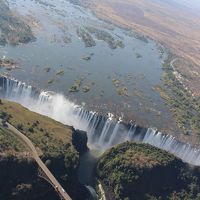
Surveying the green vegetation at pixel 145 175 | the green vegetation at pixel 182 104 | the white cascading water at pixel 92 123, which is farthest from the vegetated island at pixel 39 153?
the green vegetation at pixel 182 104

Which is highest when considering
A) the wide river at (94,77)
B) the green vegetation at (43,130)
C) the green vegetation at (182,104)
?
the green vegetation at (182,104)

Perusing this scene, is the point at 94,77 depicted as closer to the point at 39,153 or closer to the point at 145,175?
the point at 145,175

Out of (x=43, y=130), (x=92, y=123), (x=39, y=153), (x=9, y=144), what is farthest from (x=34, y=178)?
(x=92, y=123)

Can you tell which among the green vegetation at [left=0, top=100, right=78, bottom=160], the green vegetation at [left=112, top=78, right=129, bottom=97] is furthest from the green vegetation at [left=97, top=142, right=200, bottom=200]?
the green vegetation at [left=112, top=78, right=129, bottom=97]

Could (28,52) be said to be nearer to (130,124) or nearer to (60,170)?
(130,124)

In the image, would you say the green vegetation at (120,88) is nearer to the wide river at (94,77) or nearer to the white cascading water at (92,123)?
the wide river at (94,77)

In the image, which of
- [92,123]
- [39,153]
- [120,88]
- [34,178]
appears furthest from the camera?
[120,88]
